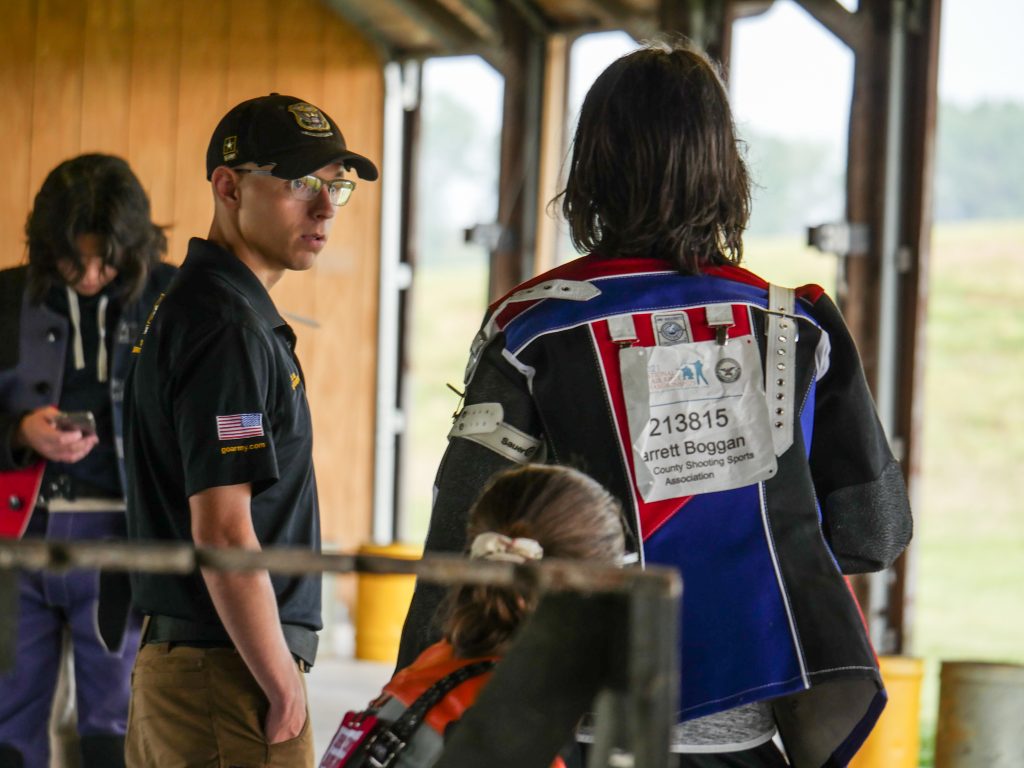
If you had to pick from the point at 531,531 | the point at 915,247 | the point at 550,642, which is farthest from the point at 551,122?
the point at 550,642

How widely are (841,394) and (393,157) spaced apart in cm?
508

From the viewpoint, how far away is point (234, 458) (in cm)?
168

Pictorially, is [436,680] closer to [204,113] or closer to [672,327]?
[672,327]

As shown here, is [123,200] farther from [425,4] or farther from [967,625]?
[967,625]

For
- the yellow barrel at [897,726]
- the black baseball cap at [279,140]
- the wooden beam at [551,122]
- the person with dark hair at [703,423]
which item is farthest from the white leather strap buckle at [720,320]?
the wooden beam at [551,122]

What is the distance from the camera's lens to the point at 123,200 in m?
2.51

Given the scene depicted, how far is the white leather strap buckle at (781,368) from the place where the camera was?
4.97ft

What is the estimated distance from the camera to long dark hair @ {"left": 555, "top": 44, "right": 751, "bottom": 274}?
1.55 metres

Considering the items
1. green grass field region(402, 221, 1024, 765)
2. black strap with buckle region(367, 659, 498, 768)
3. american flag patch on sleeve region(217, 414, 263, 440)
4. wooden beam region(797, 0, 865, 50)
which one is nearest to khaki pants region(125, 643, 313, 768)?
american flag patch on sleeve region(217, 414, 263, 440)

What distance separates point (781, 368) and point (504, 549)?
0.42 metres

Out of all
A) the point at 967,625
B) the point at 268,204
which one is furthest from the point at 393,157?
the point at 967,625

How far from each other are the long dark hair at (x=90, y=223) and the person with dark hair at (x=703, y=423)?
117 cm

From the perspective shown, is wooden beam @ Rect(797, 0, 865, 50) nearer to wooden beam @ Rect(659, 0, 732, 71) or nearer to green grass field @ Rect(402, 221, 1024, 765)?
wooden beam @ Rect(659, 0, 732, 71)

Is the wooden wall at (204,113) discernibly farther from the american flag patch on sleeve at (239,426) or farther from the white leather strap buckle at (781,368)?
the white leather strap buckle at (781,368)
